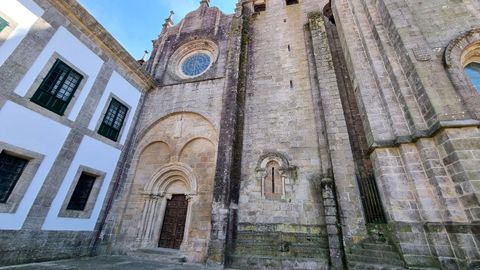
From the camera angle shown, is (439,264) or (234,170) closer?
(439,264)

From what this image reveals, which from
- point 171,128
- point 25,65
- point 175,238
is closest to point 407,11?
point 171,128

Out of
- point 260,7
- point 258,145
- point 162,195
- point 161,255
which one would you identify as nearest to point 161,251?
point 161,255

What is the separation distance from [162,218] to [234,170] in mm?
3534

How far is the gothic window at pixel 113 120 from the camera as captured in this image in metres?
8.37

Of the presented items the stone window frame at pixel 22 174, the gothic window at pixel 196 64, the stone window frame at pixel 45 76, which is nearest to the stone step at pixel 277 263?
the stone window frame at pixel 22 174

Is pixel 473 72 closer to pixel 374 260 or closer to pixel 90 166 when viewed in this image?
pixel 374 260

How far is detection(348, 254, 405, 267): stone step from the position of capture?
4.72 metres

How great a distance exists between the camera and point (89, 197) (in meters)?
7.55

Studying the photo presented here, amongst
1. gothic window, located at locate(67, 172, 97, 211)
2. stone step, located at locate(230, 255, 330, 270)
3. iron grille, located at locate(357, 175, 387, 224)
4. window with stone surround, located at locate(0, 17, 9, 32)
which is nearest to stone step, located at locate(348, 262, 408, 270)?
stone step, located at locate(230, 255, 330, 270)

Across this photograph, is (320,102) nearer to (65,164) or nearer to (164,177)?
(164,177)

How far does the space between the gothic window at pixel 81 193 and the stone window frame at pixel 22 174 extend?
1408 millimetres

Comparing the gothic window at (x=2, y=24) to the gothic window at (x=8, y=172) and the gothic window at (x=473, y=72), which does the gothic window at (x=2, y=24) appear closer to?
the gothic window at (x=8, y=172)

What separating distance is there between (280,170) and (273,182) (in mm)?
505

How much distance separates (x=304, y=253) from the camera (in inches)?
241
